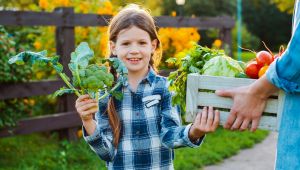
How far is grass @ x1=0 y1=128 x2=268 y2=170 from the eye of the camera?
5.13m

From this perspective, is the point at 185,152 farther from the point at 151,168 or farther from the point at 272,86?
the point at 272,86

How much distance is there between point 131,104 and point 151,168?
0.37m

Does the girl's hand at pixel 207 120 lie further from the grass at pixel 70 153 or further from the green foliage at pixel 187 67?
the grass at pixel 70 153

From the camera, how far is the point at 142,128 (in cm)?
274

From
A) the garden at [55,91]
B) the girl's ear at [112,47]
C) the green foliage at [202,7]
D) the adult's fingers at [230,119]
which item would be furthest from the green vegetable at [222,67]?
the green foliage at [202,7]

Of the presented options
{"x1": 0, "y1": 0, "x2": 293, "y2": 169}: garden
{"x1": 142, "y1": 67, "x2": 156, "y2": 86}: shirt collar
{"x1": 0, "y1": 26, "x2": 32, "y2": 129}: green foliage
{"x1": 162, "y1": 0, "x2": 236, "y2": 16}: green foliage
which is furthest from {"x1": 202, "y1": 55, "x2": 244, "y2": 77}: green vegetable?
{"x1": 162, "y1": 0, "x2": 236, "y2": 16}: green foliage

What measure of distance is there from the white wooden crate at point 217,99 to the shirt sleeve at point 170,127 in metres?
0.34

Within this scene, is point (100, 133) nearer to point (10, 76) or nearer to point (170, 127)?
point (170, 127)

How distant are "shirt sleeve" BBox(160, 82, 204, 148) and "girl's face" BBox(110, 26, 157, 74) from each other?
0.23 m

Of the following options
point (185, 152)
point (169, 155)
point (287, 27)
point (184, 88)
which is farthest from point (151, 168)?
point (287, 27)

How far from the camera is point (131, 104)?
2.78 m

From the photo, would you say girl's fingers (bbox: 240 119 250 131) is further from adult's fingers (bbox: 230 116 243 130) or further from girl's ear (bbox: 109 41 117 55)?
girl's ear (bbox: 109 41 117 55)

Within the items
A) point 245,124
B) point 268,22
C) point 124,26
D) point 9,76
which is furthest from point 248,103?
point 268,22

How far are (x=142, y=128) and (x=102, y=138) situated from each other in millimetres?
253
